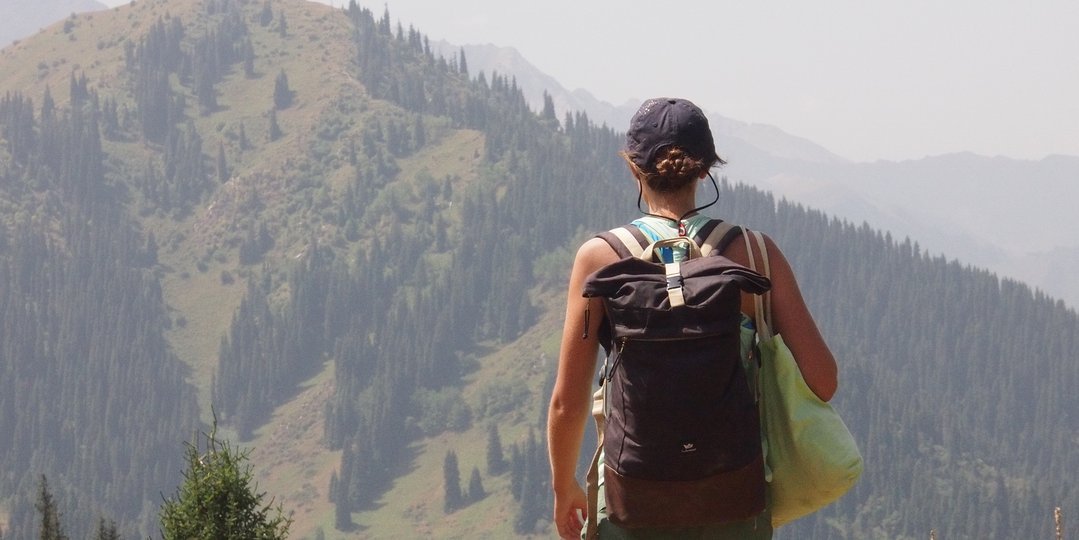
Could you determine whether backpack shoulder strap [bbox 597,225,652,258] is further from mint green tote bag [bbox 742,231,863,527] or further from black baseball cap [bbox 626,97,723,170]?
mint green tote bag [bbox 742,231,863,527]

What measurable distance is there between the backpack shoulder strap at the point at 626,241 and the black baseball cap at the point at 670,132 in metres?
0.42

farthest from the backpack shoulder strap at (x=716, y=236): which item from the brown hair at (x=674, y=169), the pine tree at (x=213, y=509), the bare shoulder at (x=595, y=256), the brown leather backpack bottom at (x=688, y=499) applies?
the pine tree at (x=213, y=509)

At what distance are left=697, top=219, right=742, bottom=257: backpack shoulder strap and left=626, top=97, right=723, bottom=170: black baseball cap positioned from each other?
0.39 metres

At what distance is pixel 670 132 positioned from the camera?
8352mm

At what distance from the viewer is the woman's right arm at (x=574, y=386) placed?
27.2 ft

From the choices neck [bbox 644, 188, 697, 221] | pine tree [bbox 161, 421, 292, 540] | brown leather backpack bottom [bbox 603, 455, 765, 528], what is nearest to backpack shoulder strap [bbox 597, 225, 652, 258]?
neck [bbox 644, 188, 697, 221]

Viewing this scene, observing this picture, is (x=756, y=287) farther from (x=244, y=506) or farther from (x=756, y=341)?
(x=244, y=506)

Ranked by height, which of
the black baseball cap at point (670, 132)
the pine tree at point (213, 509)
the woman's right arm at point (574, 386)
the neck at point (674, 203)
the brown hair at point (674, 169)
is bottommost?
the pine tree at point (213, 509)

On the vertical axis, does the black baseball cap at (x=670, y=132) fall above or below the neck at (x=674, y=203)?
above

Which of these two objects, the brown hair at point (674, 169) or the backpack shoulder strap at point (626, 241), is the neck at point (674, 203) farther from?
the backpack shoulder strap at point (626, 241)

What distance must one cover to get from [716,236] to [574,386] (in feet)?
3.88

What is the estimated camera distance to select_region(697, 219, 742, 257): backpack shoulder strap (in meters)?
8.28

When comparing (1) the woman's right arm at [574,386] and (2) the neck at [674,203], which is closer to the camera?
(1) the woman's right arm at [574,386]

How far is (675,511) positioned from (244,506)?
1611cm
